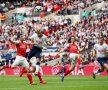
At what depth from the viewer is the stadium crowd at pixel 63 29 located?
45094mm

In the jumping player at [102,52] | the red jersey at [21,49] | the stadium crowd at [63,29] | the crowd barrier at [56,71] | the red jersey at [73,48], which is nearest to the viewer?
the red jersey at [21,49]

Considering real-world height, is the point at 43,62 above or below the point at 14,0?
below

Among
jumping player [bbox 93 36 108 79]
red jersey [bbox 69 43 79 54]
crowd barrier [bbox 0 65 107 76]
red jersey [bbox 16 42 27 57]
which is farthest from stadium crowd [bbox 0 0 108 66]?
red jersey [bbox 16 42 27 57]

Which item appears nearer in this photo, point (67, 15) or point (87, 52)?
point (87, 52)

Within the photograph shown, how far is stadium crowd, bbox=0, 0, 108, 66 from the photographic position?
148 ft

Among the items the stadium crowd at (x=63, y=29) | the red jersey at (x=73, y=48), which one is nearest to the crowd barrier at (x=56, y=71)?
the stadium crowd at (x=63, y=29)

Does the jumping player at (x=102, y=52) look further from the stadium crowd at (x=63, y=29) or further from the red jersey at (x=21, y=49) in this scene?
the stadium crowd at (x=63, y=29)

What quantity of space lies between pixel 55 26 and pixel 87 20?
330cm

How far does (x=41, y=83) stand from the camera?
97.5ft

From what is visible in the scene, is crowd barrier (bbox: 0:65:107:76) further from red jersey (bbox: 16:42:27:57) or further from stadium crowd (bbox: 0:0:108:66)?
red jersey (bbox: 16:42:27:57)

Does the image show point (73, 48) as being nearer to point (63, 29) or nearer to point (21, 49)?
point (21, 49)

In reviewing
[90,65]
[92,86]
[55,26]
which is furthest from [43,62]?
[92,86]

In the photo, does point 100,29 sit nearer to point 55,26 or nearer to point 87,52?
point 87,52

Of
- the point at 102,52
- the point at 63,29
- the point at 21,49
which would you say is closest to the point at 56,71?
the point at 102,52
